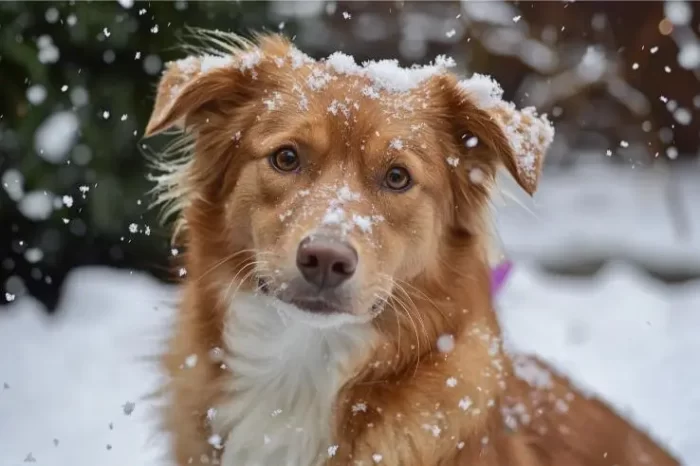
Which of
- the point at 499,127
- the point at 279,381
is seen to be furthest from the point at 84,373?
the point at 499,127

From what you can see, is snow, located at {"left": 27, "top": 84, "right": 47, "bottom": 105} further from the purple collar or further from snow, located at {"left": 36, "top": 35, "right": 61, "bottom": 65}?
the purple collar

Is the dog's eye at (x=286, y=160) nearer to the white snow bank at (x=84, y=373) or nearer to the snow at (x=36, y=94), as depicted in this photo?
the white snow bank at (x=84, y=373)

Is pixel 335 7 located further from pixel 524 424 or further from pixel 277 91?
pixel 524 424

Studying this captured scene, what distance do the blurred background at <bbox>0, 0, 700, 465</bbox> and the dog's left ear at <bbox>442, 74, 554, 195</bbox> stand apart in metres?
0.50

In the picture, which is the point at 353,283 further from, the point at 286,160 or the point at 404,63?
the point at 404,63

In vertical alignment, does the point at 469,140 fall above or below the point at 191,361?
above

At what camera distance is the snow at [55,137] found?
5.15 meters

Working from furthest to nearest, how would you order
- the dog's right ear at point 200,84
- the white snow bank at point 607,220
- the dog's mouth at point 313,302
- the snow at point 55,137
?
1. the white snow bank at point 607,220
2. the snow at point 55,137
3. the dog's right ear at point 200,84
4. the dog's mouth at point 313,302

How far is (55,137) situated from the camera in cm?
518

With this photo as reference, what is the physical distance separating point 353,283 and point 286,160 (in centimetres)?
56

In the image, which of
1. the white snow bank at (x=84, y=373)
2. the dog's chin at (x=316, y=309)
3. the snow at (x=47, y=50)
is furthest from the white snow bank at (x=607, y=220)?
the dog's chin at (x=316, y=309)

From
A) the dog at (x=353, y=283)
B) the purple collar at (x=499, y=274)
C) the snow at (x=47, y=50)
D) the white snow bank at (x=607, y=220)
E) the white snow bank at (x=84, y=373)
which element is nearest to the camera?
the dog at (x=353, y=283)

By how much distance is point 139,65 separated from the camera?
5418mm

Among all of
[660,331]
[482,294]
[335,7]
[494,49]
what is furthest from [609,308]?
[482,294]
